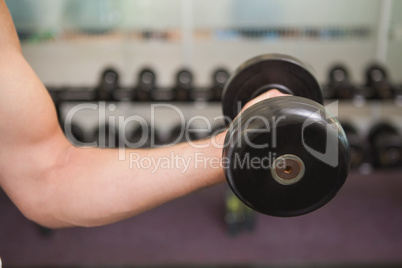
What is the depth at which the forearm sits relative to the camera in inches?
25.5

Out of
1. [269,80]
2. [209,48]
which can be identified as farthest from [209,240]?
[209,48]

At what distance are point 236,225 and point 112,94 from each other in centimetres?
92

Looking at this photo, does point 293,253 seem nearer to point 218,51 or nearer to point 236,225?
point 236,225

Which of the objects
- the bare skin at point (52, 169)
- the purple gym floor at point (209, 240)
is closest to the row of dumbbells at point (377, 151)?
the purple gym floor at point (209, 240)

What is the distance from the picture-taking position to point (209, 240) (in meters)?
2.10

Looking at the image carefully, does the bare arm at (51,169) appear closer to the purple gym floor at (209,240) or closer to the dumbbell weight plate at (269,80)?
the dumbbell weight plate at (269,80)

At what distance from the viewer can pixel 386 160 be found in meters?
2.10

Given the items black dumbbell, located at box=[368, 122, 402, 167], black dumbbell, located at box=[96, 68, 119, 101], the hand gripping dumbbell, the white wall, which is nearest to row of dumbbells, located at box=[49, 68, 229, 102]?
black dumbbell, located at box=[96, 68, 119, 101]

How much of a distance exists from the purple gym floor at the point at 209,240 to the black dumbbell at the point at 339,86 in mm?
609

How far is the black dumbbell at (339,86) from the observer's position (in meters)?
2.24

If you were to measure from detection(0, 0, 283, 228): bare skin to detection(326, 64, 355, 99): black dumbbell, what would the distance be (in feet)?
5.51

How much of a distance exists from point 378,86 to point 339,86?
20 centimetres

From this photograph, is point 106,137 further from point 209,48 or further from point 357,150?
point 209,48

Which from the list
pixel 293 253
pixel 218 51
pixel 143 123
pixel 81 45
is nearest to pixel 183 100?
pixel 143 123
